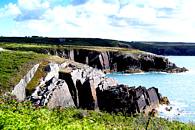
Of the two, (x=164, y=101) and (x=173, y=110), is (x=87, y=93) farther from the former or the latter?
(x=164, y=101)

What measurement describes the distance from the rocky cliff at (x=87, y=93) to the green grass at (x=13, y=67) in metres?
1.99

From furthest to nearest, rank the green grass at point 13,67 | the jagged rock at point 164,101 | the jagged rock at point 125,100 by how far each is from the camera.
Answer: the jagged rock at point 164,101, the jagged rock at point 125,100, the green grass at point 13,67

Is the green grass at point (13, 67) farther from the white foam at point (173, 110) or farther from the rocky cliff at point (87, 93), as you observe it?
the white foam at point (173, 110)

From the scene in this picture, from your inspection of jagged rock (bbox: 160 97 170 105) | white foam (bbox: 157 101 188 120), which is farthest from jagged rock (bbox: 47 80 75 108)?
jagged rock (bbox: 160 97 170 105)

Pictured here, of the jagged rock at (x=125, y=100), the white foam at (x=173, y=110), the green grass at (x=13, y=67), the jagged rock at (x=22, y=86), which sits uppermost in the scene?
the green grass at (x=13, y=67)

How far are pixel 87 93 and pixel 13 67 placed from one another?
39.5 feet

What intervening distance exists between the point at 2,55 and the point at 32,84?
54.5ft

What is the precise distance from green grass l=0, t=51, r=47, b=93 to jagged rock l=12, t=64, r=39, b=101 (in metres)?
0.53

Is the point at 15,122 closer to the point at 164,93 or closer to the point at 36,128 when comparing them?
the point at 36,128

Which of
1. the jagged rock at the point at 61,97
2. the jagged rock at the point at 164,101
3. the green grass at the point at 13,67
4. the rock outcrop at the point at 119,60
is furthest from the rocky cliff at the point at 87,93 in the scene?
the rock outcrop at the point at 119,60

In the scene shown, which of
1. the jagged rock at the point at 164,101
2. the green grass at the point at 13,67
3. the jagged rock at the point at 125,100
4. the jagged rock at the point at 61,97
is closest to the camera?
the jagged rock at the point at 61,97

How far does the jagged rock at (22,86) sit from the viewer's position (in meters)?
63.2

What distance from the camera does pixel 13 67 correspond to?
7388cm

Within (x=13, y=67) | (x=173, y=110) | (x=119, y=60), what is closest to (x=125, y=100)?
(x=173, y=110)
